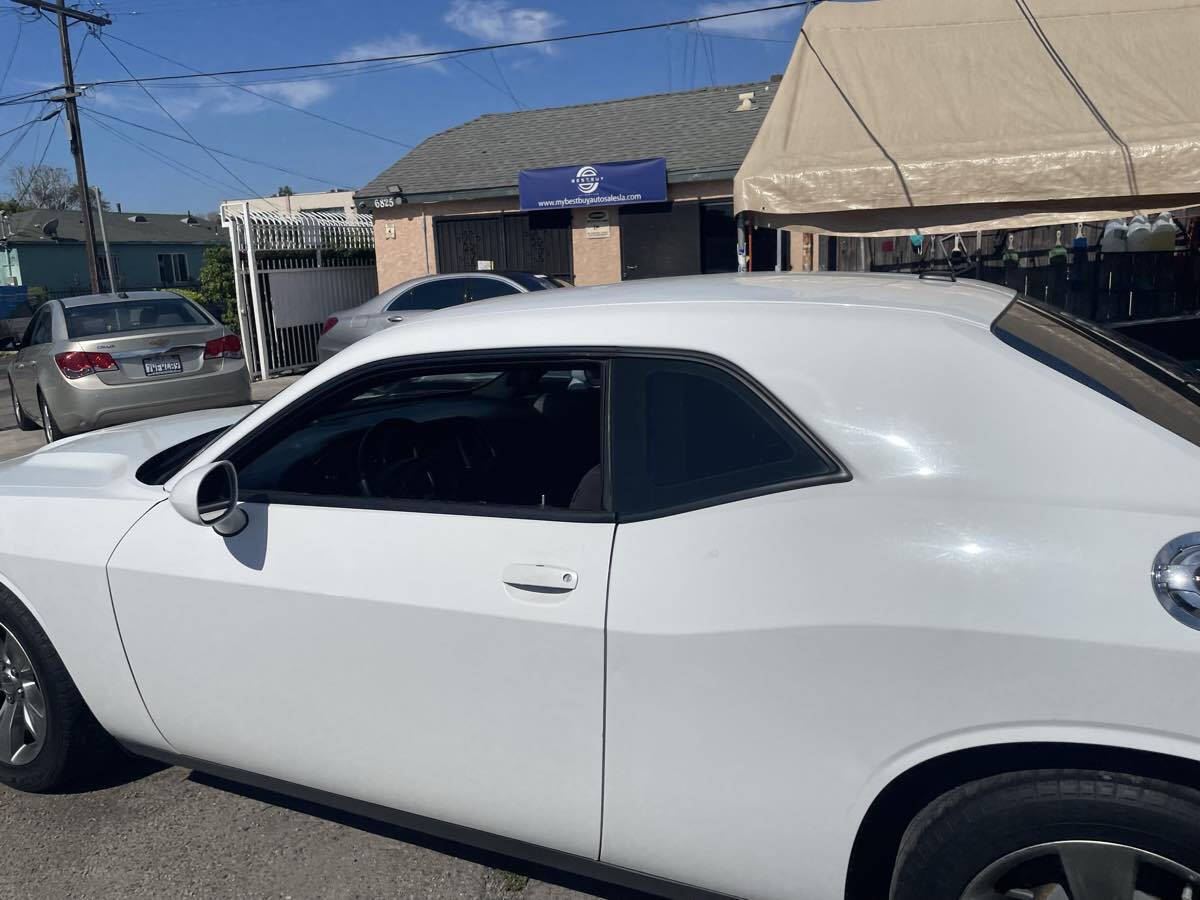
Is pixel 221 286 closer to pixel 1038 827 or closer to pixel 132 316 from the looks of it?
pixel 132 316

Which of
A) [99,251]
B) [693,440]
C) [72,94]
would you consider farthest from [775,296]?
[99,251]

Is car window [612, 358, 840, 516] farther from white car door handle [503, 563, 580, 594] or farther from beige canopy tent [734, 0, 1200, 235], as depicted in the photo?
beige canopy tent [734, 0, 1200, 235]

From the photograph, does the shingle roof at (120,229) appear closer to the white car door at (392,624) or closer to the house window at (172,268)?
the house window at (172,268)

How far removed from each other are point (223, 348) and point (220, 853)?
7565mm

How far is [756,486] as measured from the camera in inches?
83.6

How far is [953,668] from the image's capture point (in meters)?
1.87


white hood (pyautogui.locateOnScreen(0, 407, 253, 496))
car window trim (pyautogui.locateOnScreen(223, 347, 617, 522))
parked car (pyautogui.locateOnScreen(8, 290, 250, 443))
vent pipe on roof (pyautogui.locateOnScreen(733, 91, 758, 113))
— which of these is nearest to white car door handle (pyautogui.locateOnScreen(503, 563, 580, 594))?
car window trim (pyautogui.locateOnScreen(223, 347, 617, 522))

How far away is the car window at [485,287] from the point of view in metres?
11.9

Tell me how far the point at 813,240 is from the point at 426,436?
32.3 ft

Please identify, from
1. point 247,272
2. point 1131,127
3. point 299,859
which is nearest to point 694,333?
point 299,859

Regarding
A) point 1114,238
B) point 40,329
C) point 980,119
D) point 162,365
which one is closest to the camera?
point 980,119

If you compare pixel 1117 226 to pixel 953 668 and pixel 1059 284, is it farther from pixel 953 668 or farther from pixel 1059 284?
pixel 953 668

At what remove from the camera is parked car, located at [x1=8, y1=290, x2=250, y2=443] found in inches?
359

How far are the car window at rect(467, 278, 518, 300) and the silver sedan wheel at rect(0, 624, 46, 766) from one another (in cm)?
887
